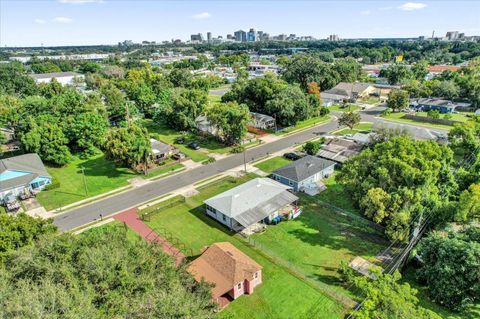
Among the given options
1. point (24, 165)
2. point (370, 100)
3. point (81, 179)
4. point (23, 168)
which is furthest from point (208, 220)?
point (370, 100)

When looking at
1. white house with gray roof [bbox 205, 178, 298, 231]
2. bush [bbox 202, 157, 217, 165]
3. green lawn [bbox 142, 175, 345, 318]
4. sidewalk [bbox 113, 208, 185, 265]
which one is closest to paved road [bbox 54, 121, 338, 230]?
bush [bbox 202, 157, 217, 165]

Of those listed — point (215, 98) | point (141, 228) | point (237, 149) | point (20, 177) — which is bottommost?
point (141, 228)

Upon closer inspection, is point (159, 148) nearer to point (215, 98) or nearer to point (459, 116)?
point (215, 98)

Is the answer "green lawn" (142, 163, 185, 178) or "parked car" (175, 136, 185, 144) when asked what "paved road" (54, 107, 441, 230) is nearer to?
"green lawn" (142, 163, 185, 178)

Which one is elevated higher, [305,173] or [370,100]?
[370,100]

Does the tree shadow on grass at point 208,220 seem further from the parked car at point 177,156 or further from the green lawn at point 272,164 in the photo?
the parked car at point 177,156

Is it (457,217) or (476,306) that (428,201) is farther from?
(476,306)

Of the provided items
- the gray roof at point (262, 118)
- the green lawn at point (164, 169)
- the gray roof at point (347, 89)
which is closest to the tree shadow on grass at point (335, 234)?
the green lawn at point (164, 169)
